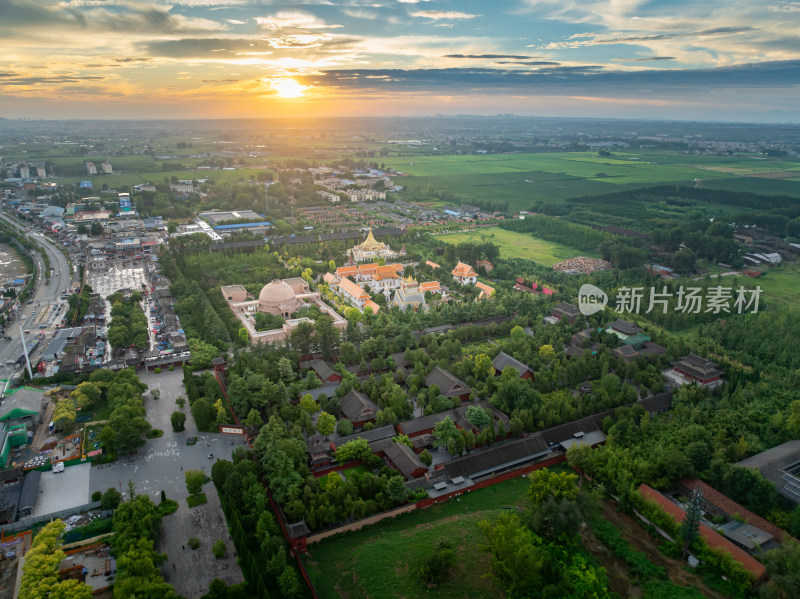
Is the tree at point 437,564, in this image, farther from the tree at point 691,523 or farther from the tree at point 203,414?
the tree at point 203,414

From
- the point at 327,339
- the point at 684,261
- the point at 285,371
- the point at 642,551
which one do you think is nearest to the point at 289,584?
the point at 642,551

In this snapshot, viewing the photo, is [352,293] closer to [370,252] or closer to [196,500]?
[370,252]

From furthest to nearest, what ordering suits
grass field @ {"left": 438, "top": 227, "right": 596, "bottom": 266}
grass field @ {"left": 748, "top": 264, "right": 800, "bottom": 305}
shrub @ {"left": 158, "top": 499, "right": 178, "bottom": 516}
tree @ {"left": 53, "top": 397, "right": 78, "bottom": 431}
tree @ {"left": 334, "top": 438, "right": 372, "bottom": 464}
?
1. grass field @ {"left": 438, "top": 227, "right": 596, "bottom": 266}
2. grass field @ {"left": 748, "top": 264, "right": 800, "bottom": 305}
3. tree @ {"left": 53, "top": 397, "right": 78, "bottom": 431}
4. tree @ {"left": 334, "top": 438, "right": 372, "bottom": 464}
5. shrub @ {"left": 158, "top": 499, "right": 178, "bottom": 516}

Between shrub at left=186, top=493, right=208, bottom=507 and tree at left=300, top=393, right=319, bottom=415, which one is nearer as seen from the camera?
shrub at left=186, top=493, right=208, bottom=507

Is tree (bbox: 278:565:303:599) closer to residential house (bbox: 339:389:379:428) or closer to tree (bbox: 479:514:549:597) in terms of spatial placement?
tree (bbox: 479:514:549:597)

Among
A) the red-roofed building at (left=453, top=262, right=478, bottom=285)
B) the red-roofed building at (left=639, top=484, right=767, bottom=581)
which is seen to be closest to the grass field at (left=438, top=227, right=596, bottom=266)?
the red-roofed building at (left=453, top=262, right=478, bottom=285)

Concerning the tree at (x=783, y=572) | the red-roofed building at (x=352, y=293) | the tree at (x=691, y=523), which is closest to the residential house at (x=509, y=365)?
the tree at (x=691, y=523)

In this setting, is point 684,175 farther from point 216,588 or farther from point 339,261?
point 216,588
